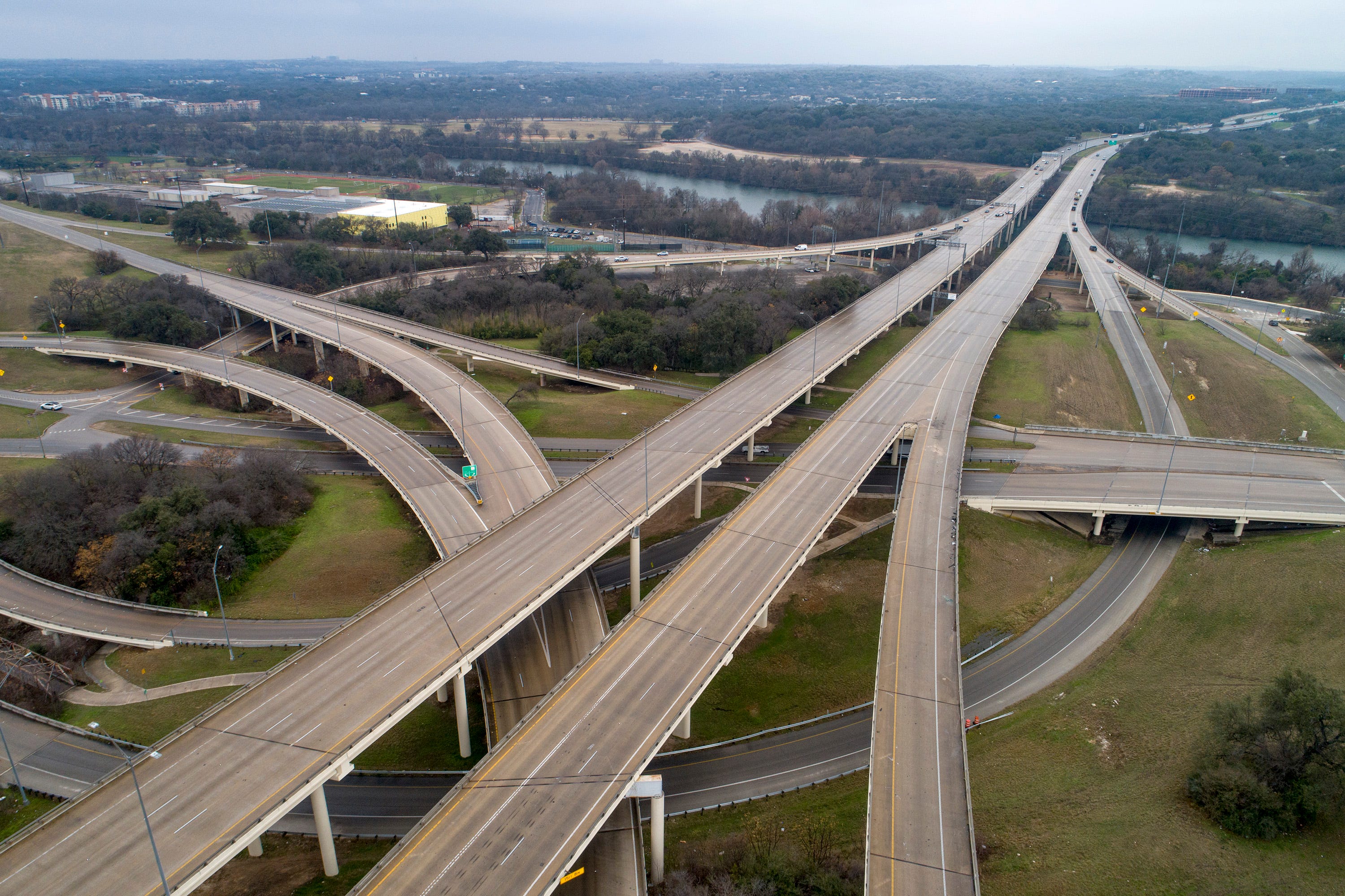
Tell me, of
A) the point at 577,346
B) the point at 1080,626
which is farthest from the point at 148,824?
the point at 577,346

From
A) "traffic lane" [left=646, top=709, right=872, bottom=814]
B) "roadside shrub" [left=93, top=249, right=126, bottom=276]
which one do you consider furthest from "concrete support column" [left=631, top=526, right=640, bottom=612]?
"roadside shrub" [left=93, top=249, right=126, bottom=276]

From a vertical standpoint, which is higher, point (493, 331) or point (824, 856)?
point (493, 331)

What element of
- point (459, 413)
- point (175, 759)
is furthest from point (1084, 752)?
point (459, 413)

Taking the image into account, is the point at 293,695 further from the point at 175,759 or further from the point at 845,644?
the point at 845,644

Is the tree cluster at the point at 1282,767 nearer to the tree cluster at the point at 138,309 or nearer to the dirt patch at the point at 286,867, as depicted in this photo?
the dirt patch at the point at 286,867

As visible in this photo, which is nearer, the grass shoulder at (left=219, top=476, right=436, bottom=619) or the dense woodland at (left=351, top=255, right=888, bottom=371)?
the grass shoulder at (left=219, top=476, right=436, bottom=619)

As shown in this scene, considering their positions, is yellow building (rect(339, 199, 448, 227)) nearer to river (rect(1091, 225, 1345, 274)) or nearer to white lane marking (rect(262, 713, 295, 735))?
white lane marking (rect(262, 713, 295, 735))

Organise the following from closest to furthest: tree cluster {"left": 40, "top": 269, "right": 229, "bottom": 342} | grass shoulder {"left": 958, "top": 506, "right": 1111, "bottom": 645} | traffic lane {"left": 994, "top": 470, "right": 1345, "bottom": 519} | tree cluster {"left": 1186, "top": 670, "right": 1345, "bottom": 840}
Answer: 1. tree cluster {"left": 1186, "top": 670, "right": 1345, "bottom": 840}
2. grass shoulder {"left": 958, "top": 506, "right": 1111, "bottom": 645}
3. traffic lane {"left": 994, "top": 470, "right": 1345, "bottom": 519}
4. tree cluster {"left": 40, "top": 269, "right": 229, "bottom": 342}
